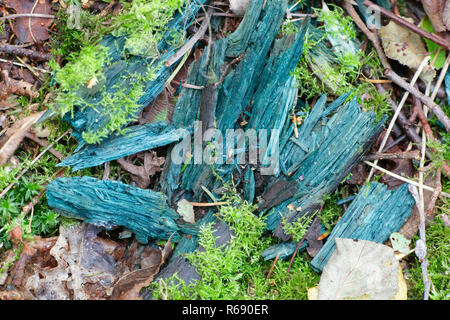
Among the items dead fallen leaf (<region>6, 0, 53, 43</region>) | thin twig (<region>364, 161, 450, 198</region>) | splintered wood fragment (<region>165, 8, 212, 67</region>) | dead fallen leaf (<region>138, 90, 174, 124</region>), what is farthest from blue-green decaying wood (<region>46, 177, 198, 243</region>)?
thin twig (<region>364, 161, 450, 198</region>)

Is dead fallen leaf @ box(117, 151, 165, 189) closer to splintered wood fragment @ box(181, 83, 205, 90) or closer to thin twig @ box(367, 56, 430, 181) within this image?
splintered wood fragment @ box(181, 83, 205, 90)

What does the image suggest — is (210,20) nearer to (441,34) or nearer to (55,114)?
(55,114)

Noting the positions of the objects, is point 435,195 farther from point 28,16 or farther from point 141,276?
point 28,16

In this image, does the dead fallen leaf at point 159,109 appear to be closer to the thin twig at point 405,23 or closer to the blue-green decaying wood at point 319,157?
the blue-green decaying wood at point 319,157

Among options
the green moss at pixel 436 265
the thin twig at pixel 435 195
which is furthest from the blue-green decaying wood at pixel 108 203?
the thin twig at pixel 435 195

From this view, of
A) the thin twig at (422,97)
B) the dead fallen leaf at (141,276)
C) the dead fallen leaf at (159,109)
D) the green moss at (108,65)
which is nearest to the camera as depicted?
the dead fallen leaf at (141,276)

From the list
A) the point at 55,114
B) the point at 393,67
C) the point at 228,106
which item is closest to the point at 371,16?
the point at 393,67

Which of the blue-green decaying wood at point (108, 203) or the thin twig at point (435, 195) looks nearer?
the blue-green decaying wood at point (108, 203)
